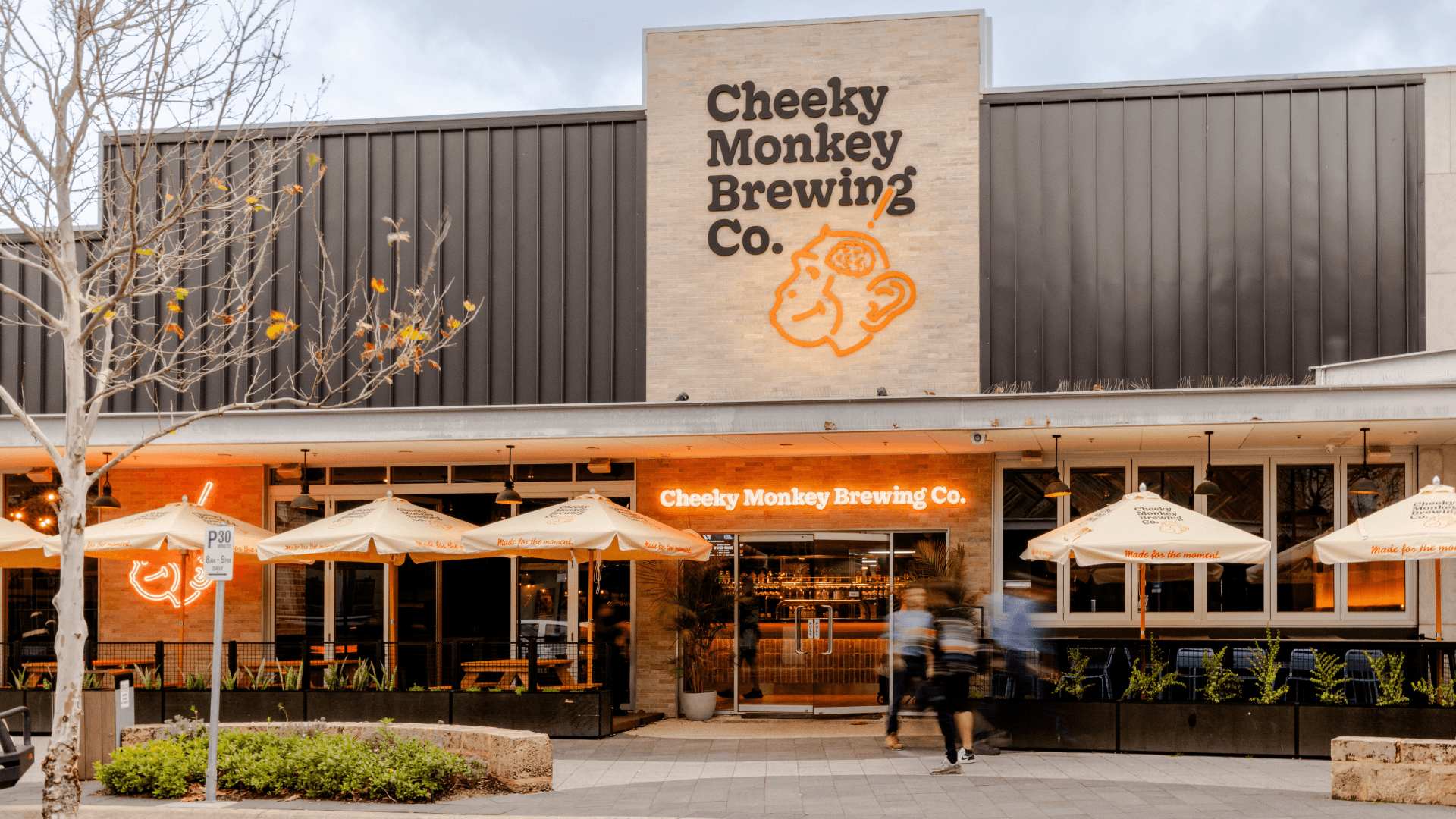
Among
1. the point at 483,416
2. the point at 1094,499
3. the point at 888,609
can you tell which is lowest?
the point at 888,609

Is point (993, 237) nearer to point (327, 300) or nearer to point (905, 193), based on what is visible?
point (905, 193)

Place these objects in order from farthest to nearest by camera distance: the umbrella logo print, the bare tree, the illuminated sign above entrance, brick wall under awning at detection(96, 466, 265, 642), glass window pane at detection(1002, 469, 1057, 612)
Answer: the umbrella logo print
brick wall under awning at detection(96, 466, 265, 642)
the illuminated sign above entrance
glass window pane at detection(1002, 469, 1057, 612)
the bare tree

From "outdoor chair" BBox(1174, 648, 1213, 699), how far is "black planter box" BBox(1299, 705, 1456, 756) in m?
0.97

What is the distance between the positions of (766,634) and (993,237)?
5966 millimetres

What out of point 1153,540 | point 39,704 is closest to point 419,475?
point 39,704

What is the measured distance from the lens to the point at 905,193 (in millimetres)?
15945

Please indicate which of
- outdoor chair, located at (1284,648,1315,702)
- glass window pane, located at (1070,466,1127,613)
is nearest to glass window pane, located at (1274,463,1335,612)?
glass window pane, located at (1070,466,1127,613)

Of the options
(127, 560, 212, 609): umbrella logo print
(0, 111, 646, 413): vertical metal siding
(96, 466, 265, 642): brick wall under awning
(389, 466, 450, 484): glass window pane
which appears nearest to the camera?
(0, 111, 646, 413): vertical metal siding

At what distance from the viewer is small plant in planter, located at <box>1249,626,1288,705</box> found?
1195cm

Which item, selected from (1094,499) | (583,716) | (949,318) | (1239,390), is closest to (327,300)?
(583,716)

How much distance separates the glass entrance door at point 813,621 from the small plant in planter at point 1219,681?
4.43 meters

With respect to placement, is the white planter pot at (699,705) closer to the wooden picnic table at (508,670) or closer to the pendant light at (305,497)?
the wooden picnic table at (508,670)

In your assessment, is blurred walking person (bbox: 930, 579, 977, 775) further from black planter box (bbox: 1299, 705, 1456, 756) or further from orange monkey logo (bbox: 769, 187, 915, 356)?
orange monkey logo (bbox: 769, 187, 915, 356)

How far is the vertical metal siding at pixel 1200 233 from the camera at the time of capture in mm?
15320
